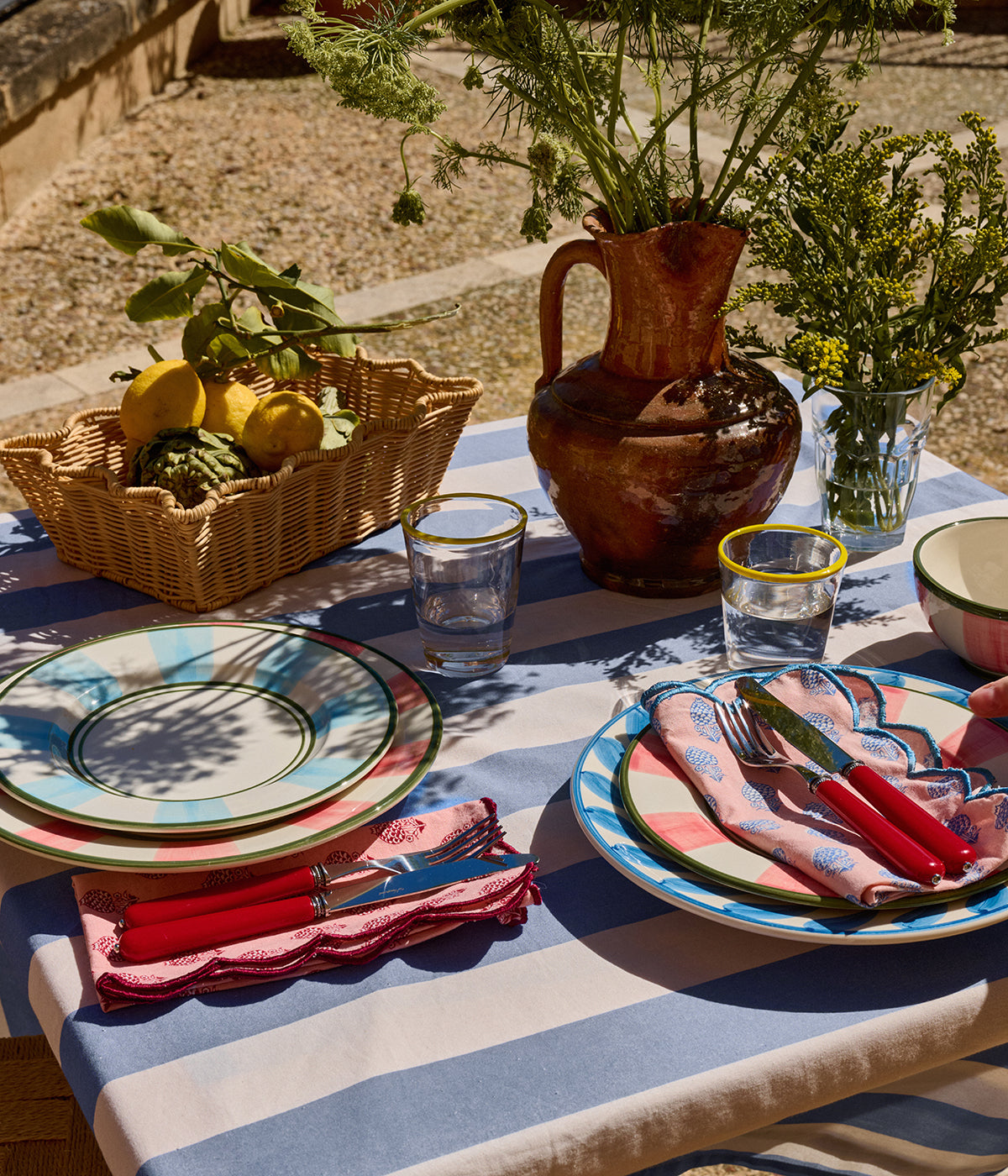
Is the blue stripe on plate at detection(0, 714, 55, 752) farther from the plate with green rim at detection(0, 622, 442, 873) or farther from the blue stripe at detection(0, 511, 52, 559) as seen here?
the blue stripe at detection(0, 511, 52, 559)

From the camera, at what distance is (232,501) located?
1136mm

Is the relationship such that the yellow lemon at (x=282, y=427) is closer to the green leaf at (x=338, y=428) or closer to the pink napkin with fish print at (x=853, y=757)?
the green leaf at (x=338, y=428)

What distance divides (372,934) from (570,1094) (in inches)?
6.6

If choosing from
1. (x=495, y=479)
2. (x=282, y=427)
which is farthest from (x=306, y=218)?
(x=282, y=427)

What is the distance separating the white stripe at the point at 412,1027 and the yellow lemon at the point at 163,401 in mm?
695

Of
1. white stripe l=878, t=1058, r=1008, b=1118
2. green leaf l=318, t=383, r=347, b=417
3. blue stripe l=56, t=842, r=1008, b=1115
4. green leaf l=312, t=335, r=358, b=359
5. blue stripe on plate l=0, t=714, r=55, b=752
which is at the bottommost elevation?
white stripe l=878, t=1058, r=1008, b=1118

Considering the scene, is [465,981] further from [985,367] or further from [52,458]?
[985,367]

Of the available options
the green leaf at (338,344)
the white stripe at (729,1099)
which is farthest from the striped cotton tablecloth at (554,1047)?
the green leaf at (338,344)

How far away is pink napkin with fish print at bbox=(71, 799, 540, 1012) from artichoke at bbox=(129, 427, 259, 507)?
444mm

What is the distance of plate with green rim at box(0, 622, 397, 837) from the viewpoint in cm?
86

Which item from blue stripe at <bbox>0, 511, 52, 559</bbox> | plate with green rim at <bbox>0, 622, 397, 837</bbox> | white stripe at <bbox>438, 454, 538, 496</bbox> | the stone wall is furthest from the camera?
the stone wall

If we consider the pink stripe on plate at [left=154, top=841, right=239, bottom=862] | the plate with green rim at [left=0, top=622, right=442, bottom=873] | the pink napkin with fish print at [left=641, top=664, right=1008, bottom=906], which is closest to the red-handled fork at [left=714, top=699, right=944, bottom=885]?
the pink napkin with fish print at [left=641, top=664, right=1008, bottom=906]

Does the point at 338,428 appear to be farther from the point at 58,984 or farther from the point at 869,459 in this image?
the point at 58,984

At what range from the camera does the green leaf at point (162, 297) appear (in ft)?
4.09
